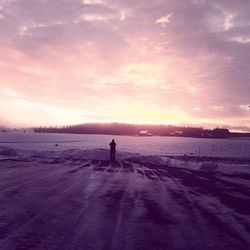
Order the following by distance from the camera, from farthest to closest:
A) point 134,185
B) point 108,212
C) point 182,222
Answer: point 134,185 < point 108,212 < point 182,222

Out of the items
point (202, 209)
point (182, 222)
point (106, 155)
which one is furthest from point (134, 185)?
point (106, 155)

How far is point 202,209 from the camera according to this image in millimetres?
10930

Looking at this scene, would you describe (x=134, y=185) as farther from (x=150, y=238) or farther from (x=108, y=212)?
(x=150, y=238)

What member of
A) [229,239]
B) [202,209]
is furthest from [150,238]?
[202,209]

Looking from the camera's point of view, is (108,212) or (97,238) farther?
(108,212)

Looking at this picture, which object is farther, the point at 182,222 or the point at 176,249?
the point at 182,222

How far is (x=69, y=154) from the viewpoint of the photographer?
35.6 metres

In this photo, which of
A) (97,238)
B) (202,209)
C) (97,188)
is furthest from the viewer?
(97,188)

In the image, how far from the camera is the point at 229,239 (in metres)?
7.59

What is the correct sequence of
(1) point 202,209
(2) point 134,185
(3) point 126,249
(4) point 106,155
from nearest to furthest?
(3) point 126,249, (1) point 202,209, (2) point 134,185, (4) point 106,155

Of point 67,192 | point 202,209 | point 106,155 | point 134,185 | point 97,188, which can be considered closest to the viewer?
point 202,209

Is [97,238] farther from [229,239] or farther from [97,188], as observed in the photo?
[97,188]

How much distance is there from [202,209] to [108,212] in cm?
284

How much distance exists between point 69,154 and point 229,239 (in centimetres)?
2887
